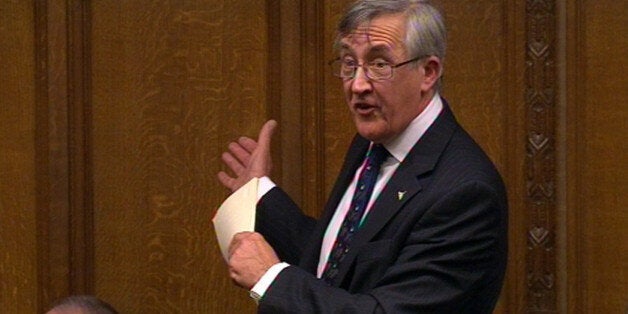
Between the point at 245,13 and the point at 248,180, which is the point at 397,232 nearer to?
the point at 248,180

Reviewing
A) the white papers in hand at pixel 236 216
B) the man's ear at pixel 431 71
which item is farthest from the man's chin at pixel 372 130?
the white papers in hand at pixel 236 216

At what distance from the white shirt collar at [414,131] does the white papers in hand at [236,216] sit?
33 centimetres

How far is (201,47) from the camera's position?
13.3ft

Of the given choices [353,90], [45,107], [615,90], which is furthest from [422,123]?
[45,107]

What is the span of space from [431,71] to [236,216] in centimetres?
51

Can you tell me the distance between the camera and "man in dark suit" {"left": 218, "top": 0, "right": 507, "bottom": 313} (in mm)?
2768

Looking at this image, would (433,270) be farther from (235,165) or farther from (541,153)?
(541,153)

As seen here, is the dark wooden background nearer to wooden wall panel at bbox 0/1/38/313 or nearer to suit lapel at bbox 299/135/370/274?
wooden wall panel at bbox 0/1/38/313

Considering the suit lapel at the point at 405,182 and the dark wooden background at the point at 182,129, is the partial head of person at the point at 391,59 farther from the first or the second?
the dark wooden background at the point at 182,129

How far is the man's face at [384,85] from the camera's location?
293 cm

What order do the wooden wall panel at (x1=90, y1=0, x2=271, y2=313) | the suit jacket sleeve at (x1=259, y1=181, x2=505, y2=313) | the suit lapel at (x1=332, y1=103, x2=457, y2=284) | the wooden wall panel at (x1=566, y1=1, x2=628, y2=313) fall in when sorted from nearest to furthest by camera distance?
the suit jacket sleeve at (x1=259, y1=181, x2=505, y2=313), the suit lapel at (x1=332, y1=103, x2=457, y2=284), the wooden wall panel at (x1=566, y1=1, x2=628, y2=313), the wooden wall panel at (x1=90, y1=0, x2=271, y2=313)

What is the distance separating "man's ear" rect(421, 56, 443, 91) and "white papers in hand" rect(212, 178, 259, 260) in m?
0.45

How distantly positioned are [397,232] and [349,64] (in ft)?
1.23

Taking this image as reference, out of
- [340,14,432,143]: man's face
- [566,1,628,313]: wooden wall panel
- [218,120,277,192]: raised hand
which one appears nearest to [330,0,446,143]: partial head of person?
[340,14,432,143]: man's face
